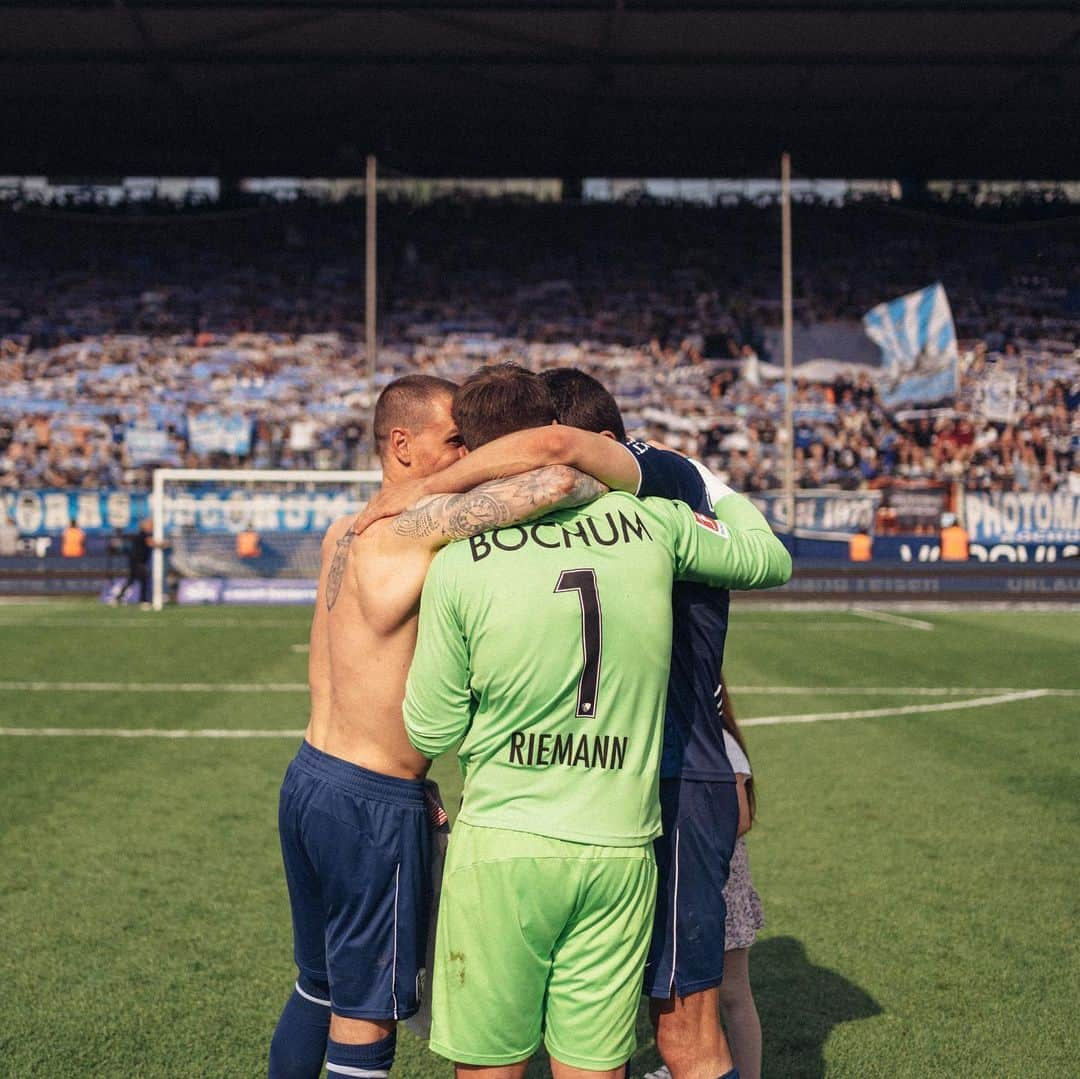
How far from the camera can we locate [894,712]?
36.6ft

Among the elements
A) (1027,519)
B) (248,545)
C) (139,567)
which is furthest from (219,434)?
(1027,519)

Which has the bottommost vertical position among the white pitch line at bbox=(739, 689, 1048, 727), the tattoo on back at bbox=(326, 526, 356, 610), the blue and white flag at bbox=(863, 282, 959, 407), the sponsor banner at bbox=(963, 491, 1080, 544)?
the white pitch line at bbox=(739, 689, 1048, 727)

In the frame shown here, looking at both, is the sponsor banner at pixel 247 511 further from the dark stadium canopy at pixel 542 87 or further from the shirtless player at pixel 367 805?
the shirtless player at pixel 367 805

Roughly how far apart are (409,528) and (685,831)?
0.97 metres

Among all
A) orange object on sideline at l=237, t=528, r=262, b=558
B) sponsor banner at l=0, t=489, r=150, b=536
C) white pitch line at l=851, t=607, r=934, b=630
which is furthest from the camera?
sponsor banner at l=0, t=489, r=150, b=536

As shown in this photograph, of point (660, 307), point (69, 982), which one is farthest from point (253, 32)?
point (69, 982)

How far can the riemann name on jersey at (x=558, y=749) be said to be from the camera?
2.76m

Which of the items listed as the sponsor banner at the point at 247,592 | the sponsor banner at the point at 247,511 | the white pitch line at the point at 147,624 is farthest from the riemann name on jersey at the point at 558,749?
the sponsor banner at the point at 247,511

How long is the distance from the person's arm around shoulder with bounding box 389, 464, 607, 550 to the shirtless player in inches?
3.0

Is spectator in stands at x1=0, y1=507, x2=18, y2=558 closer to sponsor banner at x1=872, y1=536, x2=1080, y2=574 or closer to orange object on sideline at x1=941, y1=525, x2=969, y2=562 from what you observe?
sponsor banner at x1=872, y1=536, x2=1080, y2=574

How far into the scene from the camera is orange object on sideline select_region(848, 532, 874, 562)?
2478 centimetres

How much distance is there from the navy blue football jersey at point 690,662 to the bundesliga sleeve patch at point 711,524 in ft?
0.29

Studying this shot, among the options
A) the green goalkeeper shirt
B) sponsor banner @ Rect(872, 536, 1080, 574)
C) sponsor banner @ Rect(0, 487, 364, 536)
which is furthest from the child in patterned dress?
sponsor banner @ Rect(872, 536, 1080, 574)

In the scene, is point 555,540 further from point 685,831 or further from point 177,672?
point 177,672
